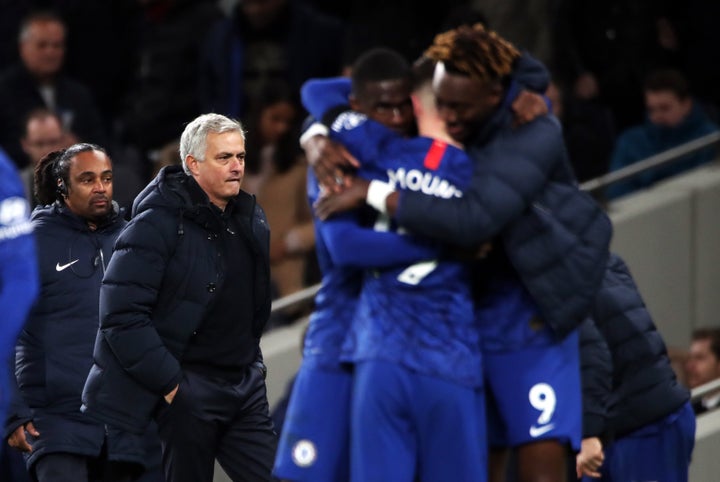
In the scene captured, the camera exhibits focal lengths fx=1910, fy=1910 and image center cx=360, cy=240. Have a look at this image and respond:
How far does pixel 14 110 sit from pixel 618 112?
3495 millimetres

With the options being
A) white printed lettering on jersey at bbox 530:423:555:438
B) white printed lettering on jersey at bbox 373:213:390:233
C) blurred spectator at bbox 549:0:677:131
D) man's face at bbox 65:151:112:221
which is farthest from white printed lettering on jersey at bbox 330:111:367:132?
blurred spectator at bbox 549:0:677:131

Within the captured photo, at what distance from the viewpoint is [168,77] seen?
35.9ft

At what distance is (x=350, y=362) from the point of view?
5672 mm

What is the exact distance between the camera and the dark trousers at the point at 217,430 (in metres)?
6.51

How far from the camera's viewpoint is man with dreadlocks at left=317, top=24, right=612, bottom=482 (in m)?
5.54

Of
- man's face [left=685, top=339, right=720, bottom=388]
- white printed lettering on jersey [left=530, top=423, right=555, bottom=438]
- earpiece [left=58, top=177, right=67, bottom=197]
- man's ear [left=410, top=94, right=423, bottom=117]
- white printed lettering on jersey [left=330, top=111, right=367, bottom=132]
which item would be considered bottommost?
man's face [left=685, top=339, right=720, bottom=388]

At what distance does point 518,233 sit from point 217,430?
153 centimetres

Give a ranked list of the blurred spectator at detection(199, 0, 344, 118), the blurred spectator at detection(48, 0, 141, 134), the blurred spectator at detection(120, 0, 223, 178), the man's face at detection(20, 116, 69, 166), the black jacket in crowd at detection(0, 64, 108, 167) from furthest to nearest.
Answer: the blurred spectator at detection(48, 0, 141, 134)
the blurred spectator at detection(120, 0, 223, 178)
the blurred spectator at detection(199, 0, 344, 118)
the black jacket in crowd at detection(0, 64, 108, 167)
the man's face at detection(20, 116, 69, 166)

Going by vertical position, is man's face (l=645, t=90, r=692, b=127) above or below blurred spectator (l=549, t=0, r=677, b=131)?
below

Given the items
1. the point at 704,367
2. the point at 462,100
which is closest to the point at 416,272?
the point at 462,100

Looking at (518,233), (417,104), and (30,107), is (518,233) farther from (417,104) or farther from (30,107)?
(30,107)

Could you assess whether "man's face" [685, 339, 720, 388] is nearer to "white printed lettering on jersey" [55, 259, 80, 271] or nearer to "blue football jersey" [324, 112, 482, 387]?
"white printed lettering on jersey" [55, 259, 80, 271]

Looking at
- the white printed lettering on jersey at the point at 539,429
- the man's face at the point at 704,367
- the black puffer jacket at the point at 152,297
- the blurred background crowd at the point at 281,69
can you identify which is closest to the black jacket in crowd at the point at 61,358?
the black puffer jacket at the point at 152,297

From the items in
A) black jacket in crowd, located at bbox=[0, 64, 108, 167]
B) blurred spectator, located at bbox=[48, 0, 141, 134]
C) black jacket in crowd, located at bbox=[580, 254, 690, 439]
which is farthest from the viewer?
blurred spectator, located at bbox=[48, 0, 141, 134]
